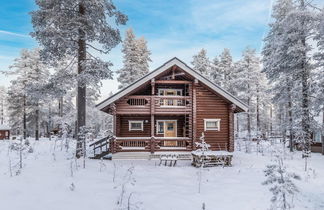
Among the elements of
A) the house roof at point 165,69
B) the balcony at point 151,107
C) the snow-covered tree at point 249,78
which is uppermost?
the snow-covered tree at point 249,78

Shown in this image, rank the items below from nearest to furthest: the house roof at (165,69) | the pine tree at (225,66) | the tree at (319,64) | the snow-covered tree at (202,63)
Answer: the house roof at (165,69) < the tree at (319,64) < the snow-covered tree at (202,63) < the pine tree at (225,66)

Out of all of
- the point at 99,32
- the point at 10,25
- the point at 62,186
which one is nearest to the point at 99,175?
the point at 62,186

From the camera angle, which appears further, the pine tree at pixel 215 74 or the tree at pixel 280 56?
the pine tree at pixel 215 74

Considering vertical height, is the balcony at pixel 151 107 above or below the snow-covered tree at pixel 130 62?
below

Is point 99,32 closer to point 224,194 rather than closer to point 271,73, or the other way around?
point 224,194

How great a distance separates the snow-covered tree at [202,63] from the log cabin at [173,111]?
729 inches

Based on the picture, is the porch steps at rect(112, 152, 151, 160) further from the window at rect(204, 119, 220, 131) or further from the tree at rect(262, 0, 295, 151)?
the tree at rect(262, 0, 295, 151)

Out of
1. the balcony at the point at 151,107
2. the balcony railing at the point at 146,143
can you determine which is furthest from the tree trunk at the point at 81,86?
the balcony railing at the point at 146,143

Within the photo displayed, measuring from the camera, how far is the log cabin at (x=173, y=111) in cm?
1672

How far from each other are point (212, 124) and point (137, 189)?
10.8 m

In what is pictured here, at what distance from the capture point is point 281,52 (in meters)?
20.3

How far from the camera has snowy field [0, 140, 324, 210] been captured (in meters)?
7.08

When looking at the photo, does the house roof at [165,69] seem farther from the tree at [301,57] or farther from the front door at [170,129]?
the tree at [301,57]

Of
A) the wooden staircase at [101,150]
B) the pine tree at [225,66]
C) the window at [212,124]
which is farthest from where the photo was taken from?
the pine tree at [225,66]
